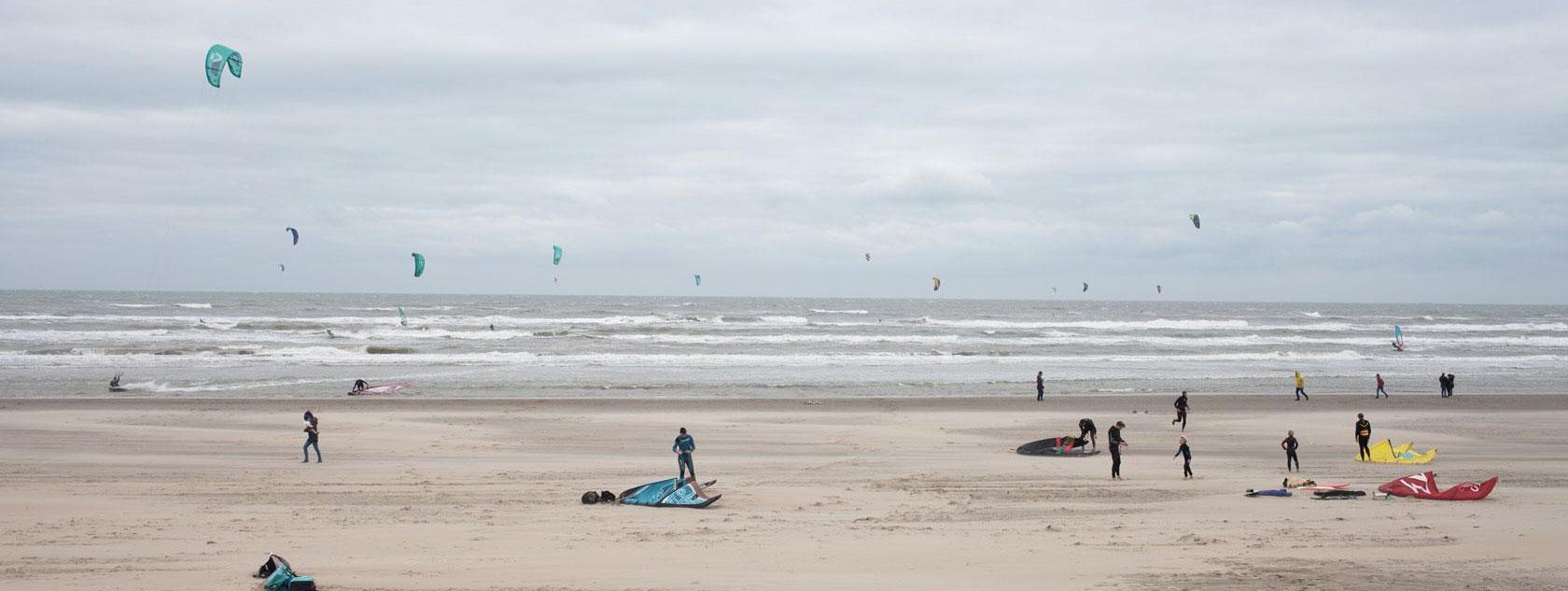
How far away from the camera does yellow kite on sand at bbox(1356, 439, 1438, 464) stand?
15.7 metres

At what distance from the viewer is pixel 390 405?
22.5m

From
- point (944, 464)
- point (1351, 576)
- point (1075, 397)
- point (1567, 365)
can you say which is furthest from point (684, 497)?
point (1567, 365)

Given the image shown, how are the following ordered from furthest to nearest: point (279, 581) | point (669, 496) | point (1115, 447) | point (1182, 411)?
1. point (1182, 411)
2. point (1115, 447)
3. point (669, 496)
4. point (279, 581)

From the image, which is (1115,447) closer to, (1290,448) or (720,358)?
(1290,448)

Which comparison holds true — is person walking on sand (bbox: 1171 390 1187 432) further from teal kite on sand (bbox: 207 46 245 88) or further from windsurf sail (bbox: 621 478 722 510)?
teal kite on sand (bbox: 207 46 245 88)

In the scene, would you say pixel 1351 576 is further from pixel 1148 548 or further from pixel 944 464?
pixel 944 464

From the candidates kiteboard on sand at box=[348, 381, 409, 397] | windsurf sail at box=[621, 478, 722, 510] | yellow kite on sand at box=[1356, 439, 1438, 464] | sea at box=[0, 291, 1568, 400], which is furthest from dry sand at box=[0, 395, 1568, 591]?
sea at box=[0, 291, 1568, 400]

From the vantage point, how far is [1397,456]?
15.9m

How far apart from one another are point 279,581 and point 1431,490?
1135 centimetres

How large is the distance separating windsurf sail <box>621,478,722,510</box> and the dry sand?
0.67 ft

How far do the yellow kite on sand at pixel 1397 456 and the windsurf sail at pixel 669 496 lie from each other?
9.93 m

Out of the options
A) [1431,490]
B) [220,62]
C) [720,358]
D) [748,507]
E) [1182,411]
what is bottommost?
[748,507]

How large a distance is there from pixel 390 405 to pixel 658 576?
15.3 m

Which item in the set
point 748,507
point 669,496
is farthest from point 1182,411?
point 669,496
